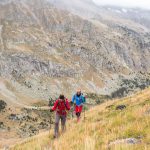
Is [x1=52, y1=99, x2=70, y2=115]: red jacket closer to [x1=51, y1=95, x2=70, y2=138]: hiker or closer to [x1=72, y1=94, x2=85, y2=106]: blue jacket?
[x1=51, y1=95, x2=70, y2=138]: hiker

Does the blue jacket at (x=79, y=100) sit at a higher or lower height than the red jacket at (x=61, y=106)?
higher

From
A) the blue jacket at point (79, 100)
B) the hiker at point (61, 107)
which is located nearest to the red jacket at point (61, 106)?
the hiker at point (61, 107)

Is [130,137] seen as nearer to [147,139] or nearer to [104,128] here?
[147,139]

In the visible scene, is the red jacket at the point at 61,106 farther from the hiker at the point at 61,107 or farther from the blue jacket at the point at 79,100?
the blue jacket at the point at 79,100

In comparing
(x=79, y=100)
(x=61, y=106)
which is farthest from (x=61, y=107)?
(x=79, y=100)

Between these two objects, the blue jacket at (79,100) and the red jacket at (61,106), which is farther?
the blue jacket at (79,100)

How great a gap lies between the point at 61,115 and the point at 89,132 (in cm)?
543

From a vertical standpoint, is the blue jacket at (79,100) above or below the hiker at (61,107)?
above

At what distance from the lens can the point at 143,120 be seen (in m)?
13.8

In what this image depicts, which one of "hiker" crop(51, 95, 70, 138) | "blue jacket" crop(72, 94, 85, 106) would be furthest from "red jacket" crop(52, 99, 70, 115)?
"blue jacket" crop(72, 94, 85, 106)

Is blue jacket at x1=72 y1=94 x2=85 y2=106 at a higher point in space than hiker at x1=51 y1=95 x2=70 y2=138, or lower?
higher

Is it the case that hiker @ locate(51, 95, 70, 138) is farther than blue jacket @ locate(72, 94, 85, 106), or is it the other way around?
blue jacket @ locate(72, 94, 85, 106)

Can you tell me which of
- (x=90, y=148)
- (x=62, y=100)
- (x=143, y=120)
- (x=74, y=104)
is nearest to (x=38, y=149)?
(x=90, y=148)

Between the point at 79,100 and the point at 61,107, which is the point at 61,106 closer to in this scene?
the point at 61,107
